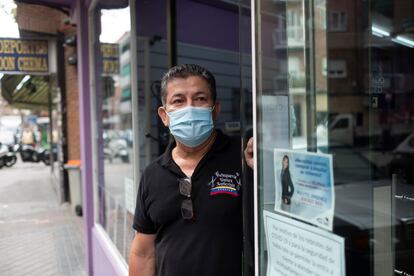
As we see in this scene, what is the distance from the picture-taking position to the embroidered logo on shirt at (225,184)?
1.67 meters

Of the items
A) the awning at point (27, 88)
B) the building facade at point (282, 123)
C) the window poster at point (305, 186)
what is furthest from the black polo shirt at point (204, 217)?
the awning at point (27, 88)

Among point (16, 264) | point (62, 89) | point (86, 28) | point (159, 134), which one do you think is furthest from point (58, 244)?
point (62, 89)

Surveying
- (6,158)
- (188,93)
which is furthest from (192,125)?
(6,158)

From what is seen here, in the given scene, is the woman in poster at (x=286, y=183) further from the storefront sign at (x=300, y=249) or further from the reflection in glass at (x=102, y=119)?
the reflection in glass at (x=102, y=119)

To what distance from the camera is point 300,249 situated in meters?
1.30

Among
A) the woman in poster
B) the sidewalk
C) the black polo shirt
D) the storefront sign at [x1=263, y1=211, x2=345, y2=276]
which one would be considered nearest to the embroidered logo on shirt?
the black polo shirt

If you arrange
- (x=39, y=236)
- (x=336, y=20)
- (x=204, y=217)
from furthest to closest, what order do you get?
(x=39, y=236), (x=336, y=20), (x=204, y=217)

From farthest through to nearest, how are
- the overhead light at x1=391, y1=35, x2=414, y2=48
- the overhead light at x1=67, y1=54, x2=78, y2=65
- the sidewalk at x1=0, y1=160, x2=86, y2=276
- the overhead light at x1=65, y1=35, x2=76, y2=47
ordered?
1. the overhead light at x1=67, y1=54, x2=78, y2=65
2. the overhead light at x1=65, y1=35, x2=76, y2=47
3. the sidewalk at x1=0, y1=160, x2=86, y2=276
4. the overhead light at x1=391, y1=35, x2=414, y2=48

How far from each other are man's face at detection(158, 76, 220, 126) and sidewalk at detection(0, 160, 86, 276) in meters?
3.63

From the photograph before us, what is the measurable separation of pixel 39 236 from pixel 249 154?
554 centimetres

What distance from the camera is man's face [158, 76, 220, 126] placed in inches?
67.0

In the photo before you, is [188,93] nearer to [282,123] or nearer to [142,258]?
[282,123]

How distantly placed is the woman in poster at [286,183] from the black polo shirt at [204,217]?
1.06 feet

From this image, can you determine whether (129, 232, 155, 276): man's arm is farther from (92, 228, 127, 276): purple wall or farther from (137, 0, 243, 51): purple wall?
(137, 0, 243, 51): purple wall
